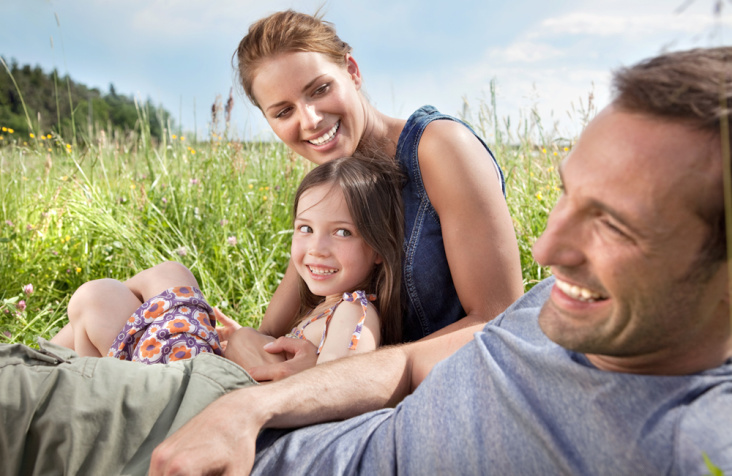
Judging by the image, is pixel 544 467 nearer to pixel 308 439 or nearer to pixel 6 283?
pixel 308 439

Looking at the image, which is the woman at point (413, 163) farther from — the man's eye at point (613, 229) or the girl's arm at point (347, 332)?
the man's eye at point (613, 229)

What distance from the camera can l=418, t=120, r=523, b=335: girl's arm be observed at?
77.9 inches

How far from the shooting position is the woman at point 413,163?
1988mm

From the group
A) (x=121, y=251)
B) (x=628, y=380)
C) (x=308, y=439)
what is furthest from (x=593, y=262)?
(x=121, y=251)

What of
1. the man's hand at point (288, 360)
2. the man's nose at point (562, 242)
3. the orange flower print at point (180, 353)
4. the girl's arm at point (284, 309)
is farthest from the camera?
the girl's arm at point (284, 309)

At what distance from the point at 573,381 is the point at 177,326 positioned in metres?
1.44

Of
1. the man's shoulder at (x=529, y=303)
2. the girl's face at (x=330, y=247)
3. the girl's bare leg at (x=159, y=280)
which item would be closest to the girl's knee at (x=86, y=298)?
the girl's bare leg at (x=159, y=280)

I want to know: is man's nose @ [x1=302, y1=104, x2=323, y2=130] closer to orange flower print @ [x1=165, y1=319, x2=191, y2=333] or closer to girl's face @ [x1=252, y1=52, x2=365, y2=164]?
girl's face @ [x1=252, y1=52, x2=365, y2=164]

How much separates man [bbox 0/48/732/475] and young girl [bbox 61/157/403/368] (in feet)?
1.92

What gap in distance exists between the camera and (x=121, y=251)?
3641mm

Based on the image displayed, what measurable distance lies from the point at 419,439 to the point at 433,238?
39.0 inches

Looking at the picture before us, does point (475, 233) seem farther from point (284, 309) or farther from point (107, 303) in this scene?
point (107, 303)

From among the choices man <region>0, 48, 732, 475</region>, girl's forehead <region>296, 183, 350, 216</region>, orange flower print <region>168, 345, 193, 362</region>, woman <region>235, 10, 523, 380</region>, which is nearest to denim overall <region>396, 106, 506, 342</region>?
woman <region>235, 10, 523, 380</region>

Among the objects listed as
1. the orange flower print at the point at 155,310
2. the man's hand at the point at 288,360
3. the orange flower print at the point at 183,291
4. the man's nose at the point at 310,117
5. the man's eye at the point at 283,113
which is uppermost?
the man's eye at the point at 283,113
